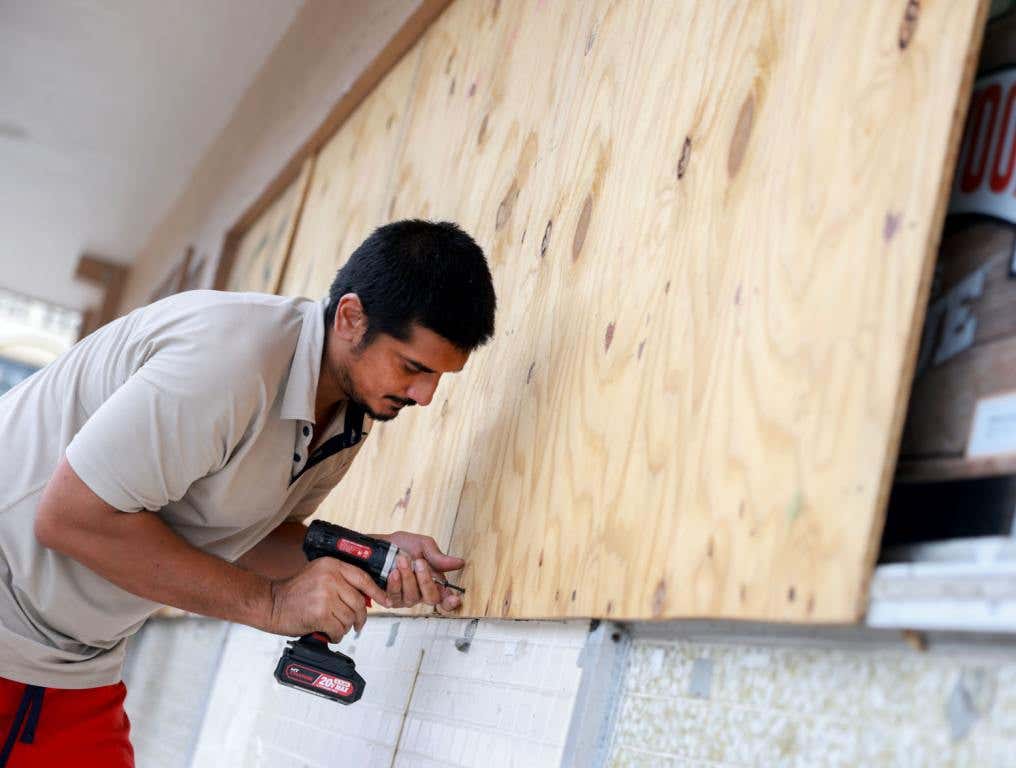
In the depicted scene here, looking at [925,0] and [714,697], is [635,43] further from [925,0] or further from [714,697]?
[714,697]

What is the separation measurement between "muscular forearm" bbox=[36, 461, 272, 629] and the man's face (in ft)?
1.21

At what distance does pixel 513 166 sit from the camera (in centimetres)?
239

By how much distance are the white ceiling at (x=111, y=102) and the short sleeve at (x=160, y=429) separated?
3.74 meters

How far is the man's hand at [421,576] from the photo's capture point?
1.93 meters

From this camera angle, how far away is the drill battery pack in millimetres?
1937

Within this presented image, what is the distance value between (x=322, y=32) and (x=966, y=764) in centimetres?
431

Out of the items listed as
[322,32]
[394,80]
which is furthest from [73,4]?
[394,80]

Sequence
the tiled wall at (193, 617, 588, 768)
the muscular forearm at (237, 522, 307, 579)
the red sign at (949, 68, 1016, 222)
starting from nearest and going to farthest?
1. the red sign at (949, 68, 1016, 222)
2. the tiled wall at (193, 617, 588, 768)
3. the muscular forearm at (237, 522, 307, 579)

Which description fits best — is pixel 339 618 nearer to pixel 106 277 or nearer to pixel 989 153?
pixel 989 153

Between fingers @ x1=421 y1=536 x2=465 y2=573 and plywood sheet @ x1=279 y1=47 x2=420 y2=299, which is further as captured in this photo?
plywood sheet @ x1=279 y1=47 x2=420 y2=299

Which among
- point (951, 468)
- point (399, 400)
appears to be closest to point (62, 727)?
point (399, 400)

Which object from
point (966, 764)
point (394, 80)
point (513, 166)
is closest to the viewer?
point (966, 764)

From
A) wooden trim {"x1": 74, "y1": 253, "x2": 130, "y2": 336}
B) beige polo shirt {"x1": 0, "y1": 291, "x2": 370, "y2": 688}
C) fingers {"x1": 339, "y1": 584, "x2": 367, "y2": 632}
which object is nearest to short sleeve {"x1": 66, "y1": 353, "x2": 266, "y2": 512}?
beige polo shirt {"x1": 0, "y1": 291, "x2": 370, "y2": 688}

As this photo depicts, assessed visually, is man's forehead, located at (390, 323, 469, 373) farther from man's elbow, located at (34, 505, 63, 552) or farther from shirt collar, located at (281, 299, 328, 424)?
man's elbow, located at (34, 505, 63, 552)
